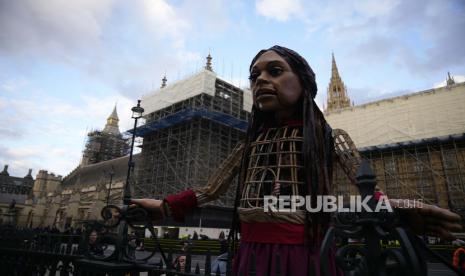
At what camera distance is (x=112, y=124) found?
215ft

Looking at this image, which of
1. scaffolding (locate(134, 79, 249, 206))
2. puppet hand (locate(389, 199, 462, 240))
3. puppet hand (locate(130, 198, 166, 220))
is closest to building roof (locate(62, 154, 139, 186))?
scaffolding (locate(134, 79, 249, 206))

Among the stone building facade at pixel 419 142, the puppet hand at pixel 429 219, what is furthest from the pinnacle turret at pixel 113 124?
the puppet hand at pixel 429 219

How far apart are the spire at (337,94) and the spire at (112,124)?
43.9m

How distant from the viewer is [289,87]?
2.45 m

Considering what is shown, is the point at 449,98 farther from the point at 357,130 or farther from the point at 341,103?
the point at 341,103

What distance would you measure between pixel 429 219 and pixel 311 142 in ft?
2.89

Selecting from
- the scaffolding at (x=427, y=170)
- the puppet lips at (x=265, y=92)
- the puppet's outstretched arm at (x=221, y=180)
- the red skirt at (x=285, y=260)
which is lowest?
the red skirt at (x=285, y=260)

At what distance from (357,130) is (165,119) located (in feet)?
63.6

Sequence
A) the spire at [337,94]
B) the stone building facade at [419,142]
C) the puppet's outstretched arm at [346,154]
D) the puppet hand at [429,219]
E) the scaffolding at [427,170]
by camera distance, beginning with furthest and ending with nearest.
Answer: the spire at [337,94] < the stone building facade at [419,142] < the scaffolding at [427,170] < the puppet's outstretched arm at [346,154] < the puppet hand at [429,219]

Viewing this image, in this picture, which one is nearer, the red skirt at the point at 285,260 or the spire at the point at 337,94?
the red skirt at the point at 285,260

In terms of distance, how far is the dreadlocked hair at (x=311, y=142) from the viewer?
6.68 ft

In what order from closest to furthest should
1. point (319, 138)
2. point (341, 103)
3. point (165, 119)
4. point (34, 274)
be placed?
point (319, 138) → point (34, 274) → point (165, 119) → point (341, 103)

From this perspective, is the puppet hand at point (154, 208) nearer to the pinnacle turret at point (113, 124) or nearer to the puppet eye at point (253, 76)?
A: the puppet eye at point (253, 76)

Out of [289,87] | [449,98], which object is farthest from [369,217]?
[449,98]
